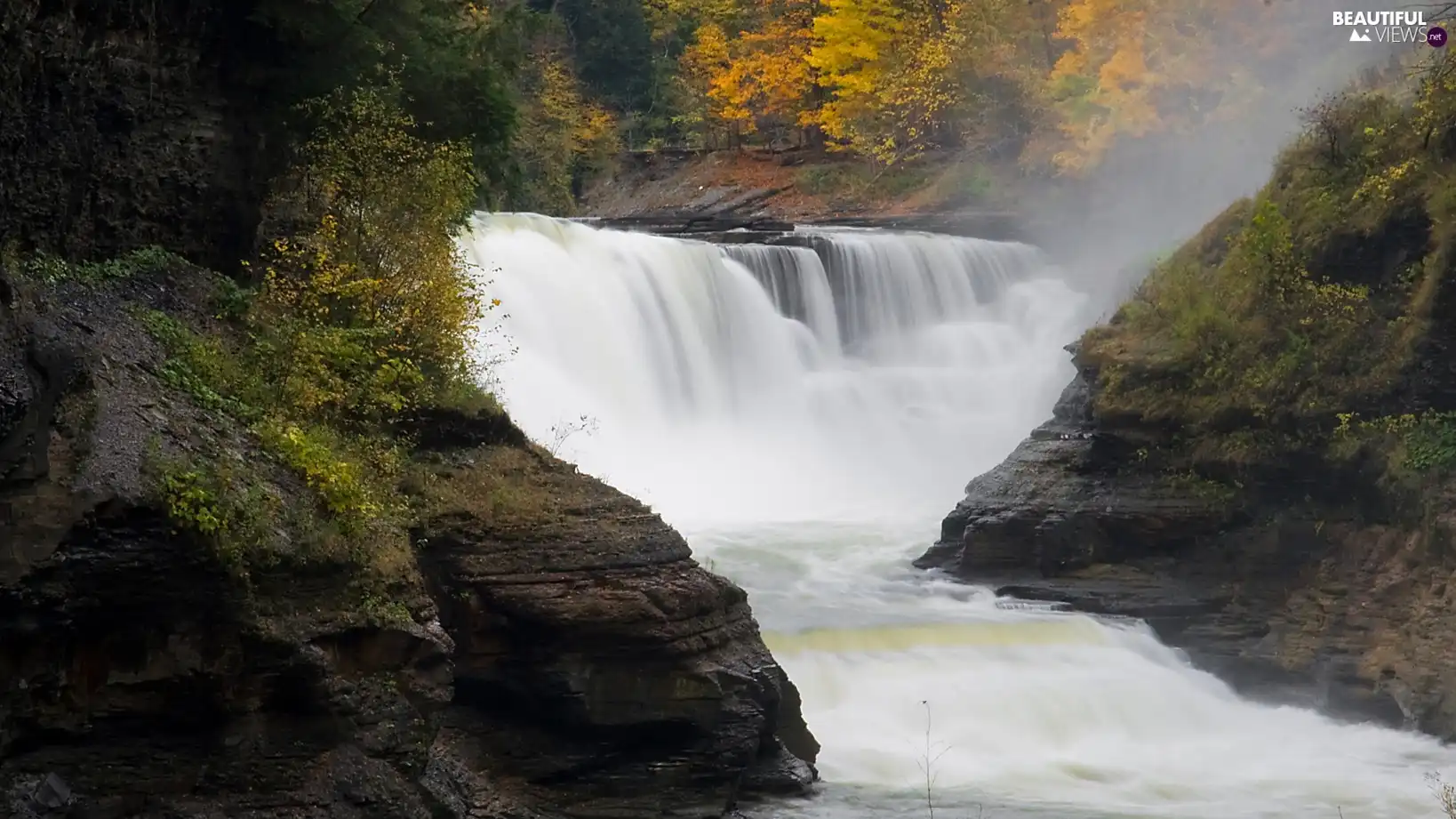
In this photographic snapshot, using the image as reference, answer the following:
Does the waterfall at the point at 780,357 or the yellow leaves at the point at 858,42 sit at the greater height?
the yellow leaves at the point at 858,42

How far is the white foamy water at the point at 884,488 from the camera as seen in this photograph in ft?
46.2

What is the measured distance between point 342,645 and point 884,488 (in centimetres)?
1895

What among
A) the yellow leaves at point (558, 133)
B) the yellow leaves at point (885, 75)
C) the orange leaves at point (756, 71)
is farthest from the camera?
the orange leaves at point (756, 71)

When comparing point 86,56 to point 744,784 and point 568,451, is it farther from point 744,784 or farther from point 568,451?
point 568,451

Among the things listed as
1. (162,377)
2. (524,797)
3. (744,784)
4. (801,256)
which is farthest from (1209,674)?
(801,256)

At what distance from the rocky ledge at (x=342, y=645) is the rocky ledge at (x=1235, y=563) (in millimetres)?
6554

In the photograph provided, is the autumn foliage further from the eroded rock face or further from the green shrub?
the green shrub

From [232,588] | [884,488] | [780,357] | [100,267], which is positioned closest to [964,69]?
[780,357]

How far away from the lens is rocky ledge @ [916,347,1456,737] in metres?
16.1

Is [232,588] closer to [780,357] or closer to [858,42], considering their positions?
[780,357]

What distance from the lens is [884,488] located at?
27922mm

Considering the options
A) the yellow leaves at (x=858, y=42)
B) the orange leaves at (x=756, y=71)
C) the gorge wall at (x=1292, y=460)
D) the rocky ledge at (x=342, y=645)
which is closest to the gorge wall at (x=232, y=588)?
the rocky ledge at (x=342, y=645)

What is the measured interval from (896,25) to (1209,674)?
33.7 metres

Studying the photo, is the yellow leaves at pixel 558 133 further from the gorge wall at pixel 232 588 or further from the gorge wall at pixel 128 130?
the gorge wall at pixel 232 588
